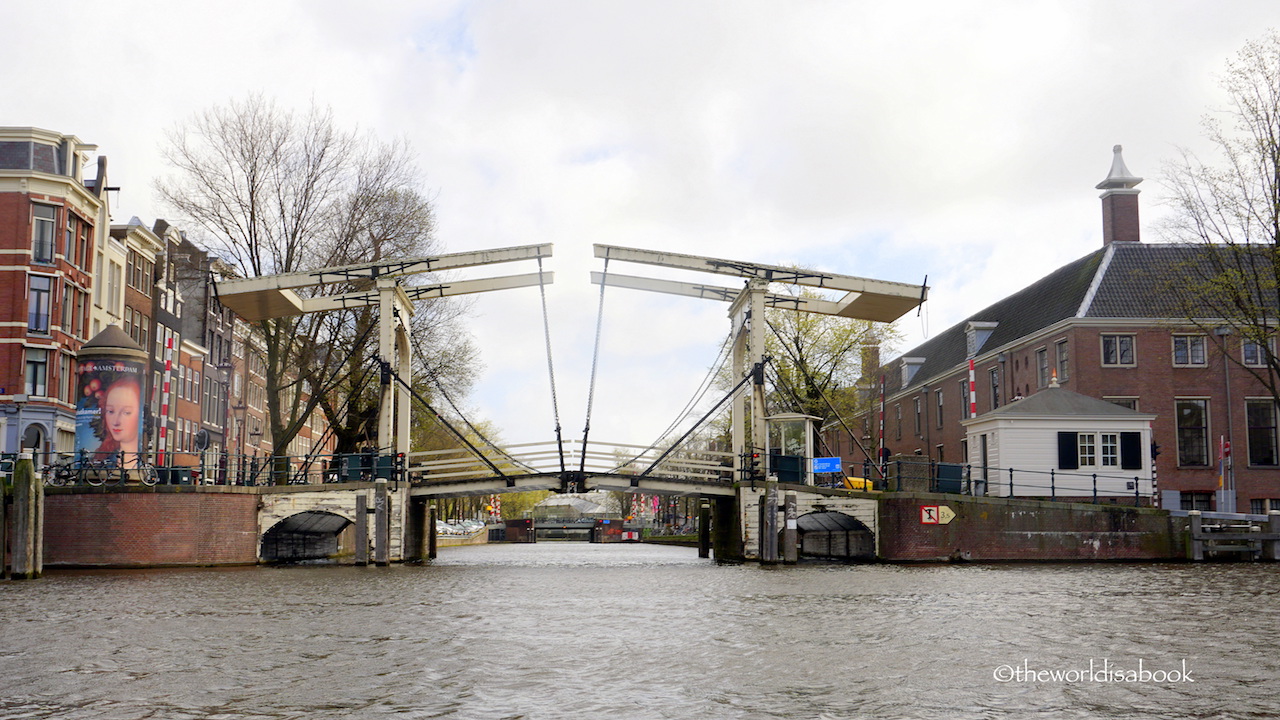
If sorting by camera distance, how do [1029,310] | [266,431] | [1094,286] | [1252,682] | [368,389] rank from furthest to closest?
[266,431] → [1029,310] → [1094,286] → [368,389] → [1252,682]

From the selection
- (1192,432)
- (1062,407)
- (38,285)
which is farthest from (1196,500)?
(38,285)

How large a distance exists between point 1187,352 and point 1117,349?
212 centimetres

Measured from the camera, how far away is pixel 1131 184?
41.0 metres

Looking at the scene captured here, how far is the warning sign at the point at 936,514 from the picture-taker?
26.4 metres

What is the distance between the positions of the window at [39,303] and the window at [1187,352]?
110 feet

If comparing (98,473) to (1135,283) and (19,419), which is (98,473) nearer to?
(19,419)

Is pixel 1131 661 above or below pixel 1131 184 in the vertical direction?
below

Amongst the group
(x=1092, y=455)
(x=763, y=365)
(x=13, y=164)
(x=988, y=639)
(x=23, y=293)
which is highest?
(x=13, y=164)

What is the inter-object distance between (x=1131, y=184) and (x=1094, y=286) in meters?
4.08

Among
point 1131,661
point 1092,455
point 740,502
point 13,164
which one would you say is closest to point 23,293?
point 13,164

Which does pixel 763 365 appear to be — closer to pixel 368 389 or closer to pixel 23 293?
pixel 368 389

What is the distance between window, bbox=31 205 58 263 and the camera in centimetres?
3703

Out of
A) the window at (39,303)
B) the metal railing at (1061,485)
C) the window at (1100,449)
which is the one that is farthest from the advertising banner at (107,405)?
the window at (1100,449)

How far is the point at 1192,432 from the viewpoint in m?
38.3
